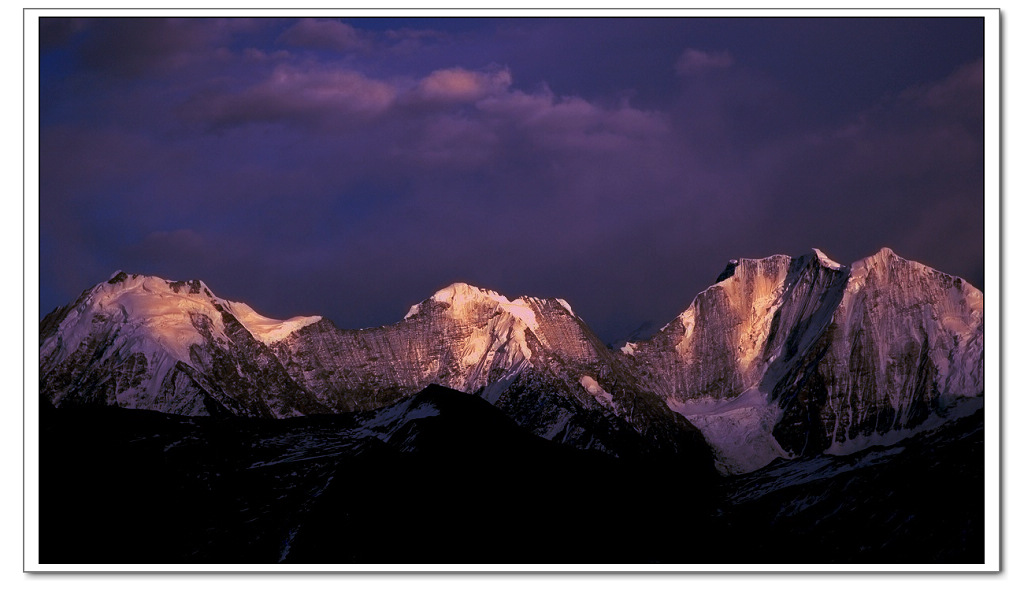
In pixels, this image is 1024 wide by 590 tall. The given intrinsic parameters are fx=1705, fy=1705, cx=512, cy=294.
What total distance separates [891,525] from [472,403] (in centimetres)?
5970

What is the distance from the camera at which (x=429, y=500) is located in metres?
148

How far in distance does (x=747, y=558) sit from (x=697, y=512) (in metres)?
34.6

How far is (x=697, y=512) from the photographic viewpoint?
154875 mm

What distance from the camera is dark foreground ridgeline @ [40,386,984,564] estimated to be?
122938mm

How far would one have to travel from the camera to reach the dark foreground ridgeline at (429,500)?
403 feet

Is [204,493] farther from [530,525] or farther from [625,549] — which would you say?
[625,549]

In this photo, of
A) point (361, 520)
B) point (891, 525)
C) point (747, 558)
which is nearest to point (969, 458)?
point (891, 525)
